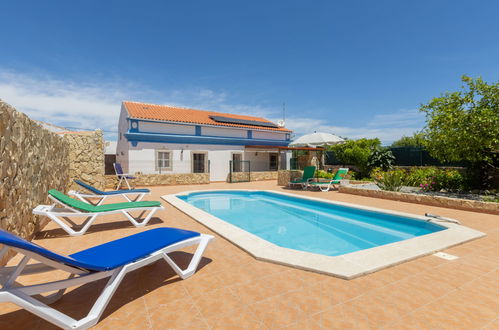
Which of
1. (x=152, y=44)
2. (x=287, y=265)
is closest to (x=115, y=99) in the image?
(x=152, y=44)

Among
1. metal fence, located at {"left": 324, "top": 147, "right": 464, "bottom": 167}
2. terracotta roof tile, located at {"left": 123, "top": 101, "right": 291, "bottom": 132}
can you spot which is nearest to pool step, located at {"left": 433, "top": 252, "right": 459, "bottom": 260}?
metal fence, located at {"left": 324, "top": 147, "right": 464, "bottom": 167}

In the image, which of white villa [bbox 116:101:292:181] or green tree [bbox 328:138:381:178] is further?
green tree [bbox 328:138:381:178]

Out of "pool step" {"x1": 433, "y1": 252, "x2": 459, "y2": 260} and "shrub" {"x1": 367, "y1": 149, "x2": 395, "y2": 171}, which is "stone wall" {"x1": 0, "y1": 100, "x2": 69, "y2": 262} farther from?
"shrub" {"x1": 367, "y1": 149, "x2": 395, "y2": 171}

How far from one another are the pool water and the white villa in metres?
8.22

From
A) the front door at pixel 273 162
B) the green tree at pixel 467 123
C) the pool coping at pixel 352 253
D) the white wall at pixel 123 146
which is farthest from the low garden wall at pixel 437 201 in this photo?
the white wall at pixel 123 146

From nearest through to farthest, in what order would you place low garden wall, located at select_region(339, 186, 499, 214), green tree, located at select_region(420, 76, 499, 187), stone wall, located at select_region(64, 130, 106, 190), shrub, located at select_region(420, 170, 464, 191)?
low garden wall, located at select_region(339, 186, 499, 214), green tree, located at select_region(420, 76, 499, 187), stone wall, located at select_region(64, 130, 106, 190), shrub, located at select_region(420, 170, 464, 191)

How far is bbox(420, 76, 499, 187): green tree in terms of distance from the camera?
8453 mm

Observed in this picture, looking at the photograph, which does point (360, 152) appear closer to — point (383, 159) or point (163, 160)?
point (383, 159)

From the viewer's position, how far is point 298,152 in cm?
2398

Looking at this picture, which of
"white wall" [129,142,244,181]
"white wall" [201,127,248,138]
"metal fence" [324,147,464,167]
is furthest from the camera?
"white wall" [201,127,248,138]

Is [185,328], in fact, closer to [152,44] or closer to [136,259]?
[136,259]

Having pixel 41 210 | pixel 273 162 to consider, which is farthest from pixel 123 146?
pixel 41 210

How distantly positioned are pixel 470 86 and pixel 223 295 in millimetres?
12455

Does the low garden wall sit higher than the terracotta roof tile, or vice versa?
the terracotta roof tile
